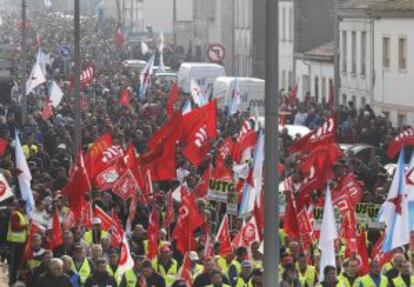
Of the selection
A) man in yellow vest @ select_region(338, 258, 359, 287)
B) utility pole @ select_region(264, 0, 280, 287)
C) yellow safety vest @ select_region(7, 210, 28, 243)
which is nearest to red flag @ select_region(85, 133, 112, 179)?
yellow safety vest @ select_region(7, 210, 28, 243)

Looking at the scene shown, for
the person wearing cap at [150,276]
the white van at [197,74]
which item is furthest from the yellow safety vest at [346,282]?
the white van at [197,74]

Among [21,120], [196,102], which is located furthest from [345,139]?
[21,120]

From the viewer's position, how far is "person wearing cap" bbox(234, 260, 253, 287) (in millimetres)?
19797

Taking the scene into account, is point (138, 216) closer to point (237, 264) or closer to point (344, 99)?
point (237, 264)

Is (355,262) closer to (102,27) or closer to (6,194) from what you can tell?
(6,194)

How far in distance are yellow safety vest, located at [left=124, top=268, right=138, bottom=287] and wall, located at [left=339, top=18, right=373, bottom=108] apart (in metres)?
36.4

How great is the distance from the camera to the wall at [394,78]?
170ft

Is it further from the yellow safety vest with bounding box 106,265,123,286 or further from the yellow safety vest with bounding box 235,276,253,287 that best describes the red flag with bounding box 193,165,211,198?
the yellow safety vest with bounding box 235,276,253,287

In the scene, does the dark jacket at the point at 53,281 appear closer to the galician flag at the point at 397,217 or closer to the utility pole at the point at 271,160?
the galician flag at the point at 397,217

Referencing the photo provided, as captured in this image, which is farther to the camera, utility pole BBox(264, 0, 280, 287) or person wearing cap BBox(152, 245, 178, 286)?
person wearing cap BBox(152, 245, 178, 286)

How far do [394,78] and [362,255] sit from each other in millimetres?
32793

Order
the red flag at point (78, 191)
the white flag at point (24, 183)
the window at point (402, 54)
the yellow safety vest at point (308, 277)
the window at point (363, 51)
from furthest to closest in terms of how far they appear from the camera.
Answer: the window at point (363, 51) → the window at point (402, 54) → the white flag at point (24, 183) → the red flag at point (78, 191) → the yellow safety vest at point (308, 277)

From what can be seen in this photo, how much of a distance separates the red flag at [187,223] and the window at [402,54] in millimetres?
30589

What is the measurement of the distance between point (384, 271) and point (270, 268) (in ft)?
14.2
